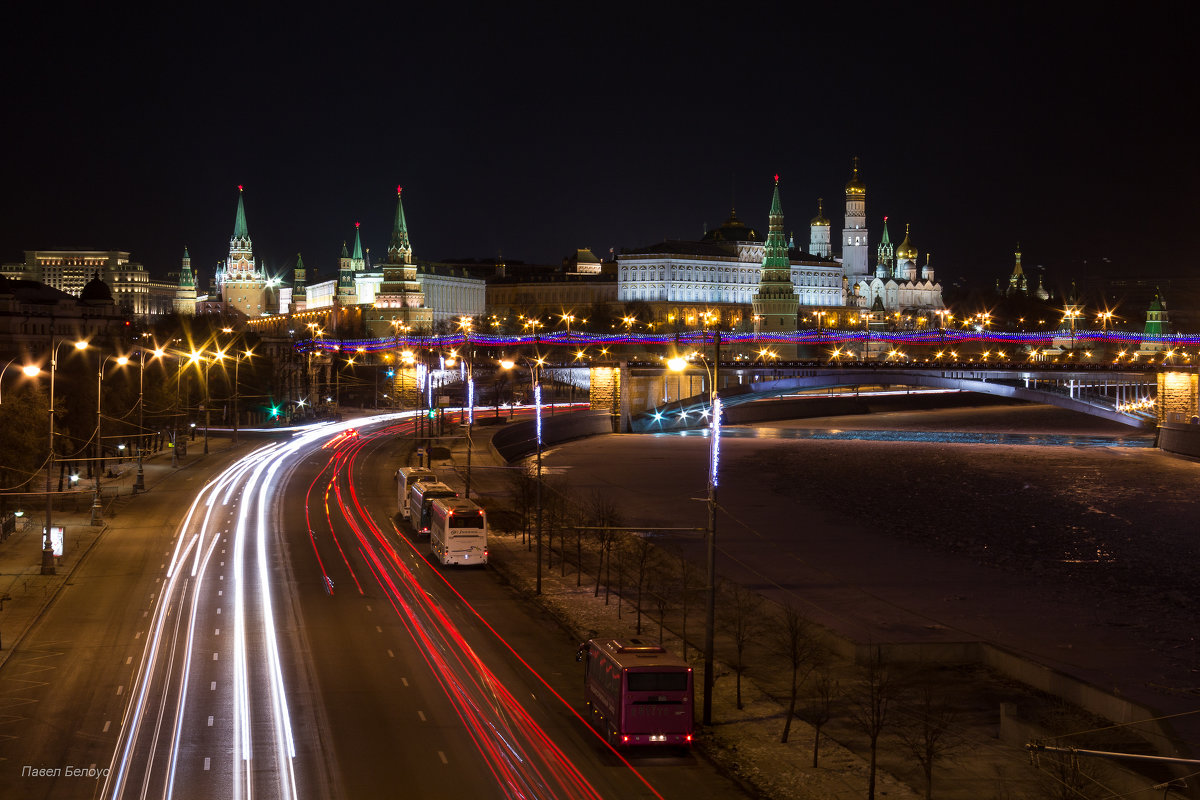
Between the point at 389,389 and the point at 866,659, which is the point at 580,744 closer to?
the point at 866,659

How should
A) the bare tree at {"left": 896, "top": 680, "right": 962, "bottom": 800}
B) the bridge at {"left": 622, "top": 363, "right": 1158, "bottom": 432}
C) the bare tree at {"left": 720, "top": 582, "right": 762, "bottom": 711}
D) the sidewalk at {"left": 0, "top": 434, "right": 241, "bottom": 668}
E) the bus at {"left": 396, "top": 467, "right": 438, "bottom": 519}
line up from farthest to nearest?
the bridge at {"left": 622, "top": 363, "right": 1158, "bottom": 432}
the bus at {"left": 396, "top": 467, "right": 438, "bottom": 519}
the sidewalk at {"left": 0, "top": 434, "right": 241, "bottom": 668}
the bare tree at {"left": 720, "top": 582, "right": 762, "bottom": 711}
the bare tree at {"left": 896, "top": 680, "right": 962, "bottom": 800}

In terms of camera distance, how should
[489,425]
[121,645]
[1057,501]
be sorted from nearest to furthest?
[121,645]
[1057,501]
[489,425]

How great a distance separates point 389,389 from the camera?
404ft

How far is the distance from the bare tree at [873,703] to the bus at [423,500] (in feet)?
53.1

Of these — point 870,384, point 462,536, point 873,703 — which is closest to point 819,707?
point 873,703

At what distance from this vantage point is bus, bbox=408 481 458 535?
3766 centimetres

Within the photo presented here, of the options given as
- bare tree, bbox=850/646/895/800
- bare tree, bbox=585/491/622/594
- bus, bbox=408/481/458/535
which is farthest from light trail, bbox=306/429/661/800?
bare tree, bbox=585/491/622/594

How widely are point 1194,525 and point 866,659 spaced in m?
28.3

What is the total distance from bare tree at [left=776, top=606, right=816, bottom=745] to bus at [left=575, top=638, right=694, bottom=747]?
73.1 inches

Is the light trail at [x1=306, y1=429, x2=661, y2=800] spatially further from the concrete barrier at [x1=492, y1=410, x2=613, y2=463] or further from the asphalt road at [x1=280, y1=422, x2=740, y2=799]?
the concrete barrier at [x1=492, y1=410, x2=613, y2=463]

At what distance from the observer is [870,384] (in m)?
93.6

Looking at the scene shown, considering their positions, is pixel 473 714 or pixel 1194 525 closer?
pixel 473 714

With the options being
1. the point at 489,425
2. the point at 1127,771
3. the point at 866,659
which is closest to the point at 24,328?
the point at 489,425

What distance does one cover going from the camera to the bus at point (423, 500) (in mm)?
37656
